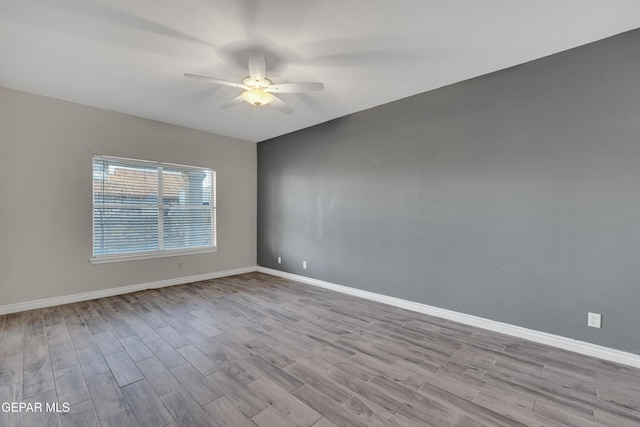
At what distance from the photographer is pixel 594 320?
2252 millimetres

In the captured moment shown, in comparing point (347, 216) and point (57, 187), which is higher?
point (57, 187)

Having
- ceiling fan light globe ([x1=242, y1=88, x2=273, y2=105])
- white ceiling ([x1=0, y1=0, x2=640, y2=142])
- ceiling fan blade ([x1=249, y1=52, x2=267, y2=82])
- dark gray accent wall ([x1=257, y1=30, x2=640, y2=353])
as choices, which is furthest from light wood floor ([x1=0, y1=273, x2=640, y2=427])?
white ceiling ([x1=0, y1=0, x2=640, y2=142])

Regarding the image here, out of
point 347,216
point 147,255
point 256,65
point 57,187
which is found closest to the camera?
point 256,65

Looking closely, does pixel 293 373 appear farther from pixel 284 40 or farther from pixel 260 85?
pixel 284 40

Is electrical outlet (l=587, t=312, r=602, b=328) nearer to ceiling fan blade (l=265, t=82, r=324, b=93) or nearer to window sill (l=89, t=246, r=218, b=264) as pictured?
ceiling fan blade (l=265, t=82, r=324, b=93)

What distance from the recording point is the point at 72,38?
2178 millimetres

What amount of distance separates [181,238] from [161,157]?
1.39m

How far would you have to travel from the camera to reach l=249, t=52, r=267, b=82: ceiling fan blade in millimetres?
2279

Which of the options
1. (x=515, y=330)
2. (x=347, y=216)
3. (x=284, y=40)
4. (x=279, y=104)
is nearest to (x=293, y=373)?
(x=515, y=330)

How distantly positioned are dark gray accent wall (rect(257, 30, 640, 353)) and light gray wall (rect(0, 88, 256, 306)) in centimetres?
300

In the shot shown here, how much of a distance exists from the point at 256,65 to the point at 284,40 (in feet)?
1.04

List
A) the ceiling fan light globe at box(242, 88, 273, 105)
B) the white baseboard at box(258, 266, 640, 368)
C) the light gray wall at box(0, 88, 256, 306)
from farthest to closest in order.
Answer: the light gray wall at box(0, 88, 256, 306), the ceiling fan light globe at box(242, 88, 273, 105), the white baseboard at box(258, 266, 640, 368)

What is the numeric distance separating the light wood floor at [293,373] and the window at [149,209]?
1184 mm

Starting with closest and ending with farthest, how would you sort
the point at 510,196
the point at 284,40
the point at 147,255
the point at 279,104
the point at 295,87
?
the point at 284,40 → the point at 295,87 → the point at 510,196 → the point at 279,104 → the point at 147,255
